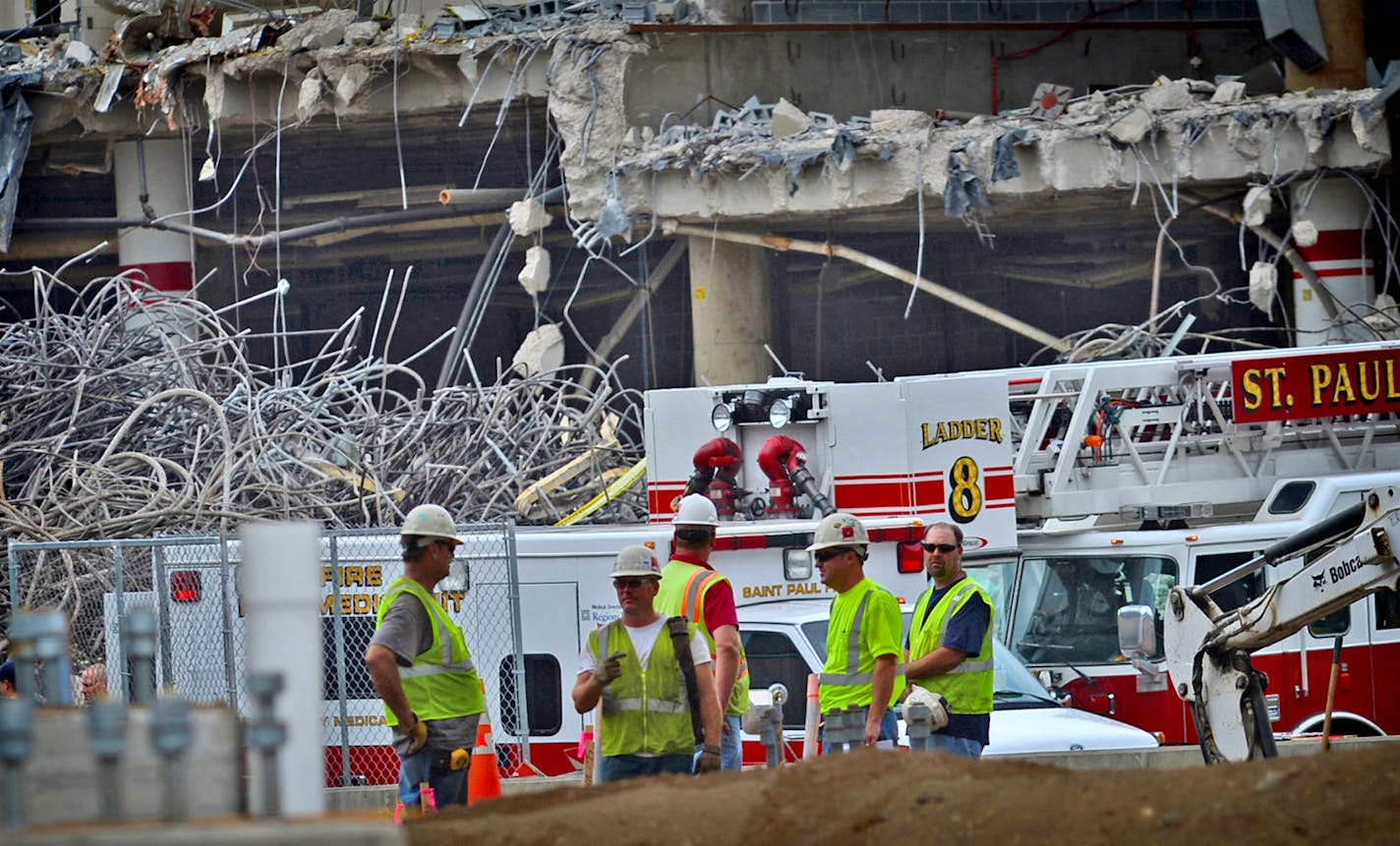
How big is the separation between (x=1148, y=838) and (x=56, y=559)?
11.2 meters

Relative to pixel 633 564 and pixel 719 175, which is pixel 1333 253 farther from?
pixel 633 564

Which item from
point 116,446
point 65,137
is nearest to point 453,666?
point 116,446

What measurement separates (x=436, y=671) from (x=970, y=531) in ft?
14.3

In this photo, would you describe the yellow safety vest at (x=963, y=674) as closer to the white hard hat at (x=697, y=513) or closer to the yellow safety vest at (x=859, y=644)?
the yellow safety vest at (x=859, y=644)

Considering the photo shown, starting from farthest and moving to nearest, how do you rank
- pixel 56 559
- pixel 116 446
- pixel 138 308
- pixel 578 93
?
pixel 578 93 < pixel 138 308 < pixel 116 446 < pixel 56 559

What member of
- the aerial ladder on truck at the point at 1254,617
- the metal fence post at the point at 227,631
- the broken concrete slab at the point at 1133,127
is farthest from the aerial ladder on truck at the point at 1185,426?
the broken concrete slab at the point at 1133,127

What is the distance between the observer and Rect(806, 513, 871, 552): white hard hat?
26.3ft

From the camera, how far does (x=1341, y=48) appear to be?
19672mm

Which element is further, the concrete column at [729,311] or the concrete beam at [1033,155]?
the concrete column at [729,311]

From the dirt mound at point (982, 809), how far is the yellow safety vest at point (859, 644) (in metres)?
2.15

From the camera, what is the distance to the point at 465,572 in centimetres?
1040

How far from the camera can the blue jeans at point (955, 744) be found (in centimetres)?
799

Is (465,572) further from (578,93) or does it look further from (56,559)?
(578,93)

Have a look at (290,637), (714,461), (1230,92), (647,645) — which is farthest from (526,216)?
(290,637)
